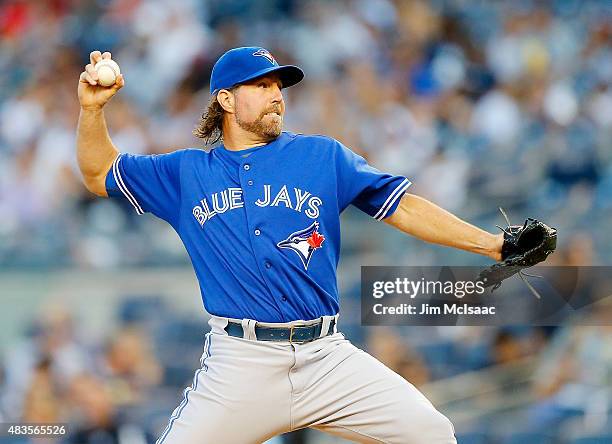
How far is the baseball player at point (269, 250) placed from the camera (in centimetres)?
325

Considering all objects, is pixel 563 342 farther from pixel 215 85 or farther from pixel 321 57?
pixel 215 85

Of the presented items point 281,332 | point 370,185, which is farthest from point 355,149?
point 281,332

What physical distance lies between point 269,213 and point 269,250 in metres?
0.14

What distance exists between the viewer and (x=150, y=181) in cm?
360

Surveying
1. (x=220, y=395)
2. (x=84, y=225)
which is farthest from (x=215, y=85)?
(x=84, y=225)

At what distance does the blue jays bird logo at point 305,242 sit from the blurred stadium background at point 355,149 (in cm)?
278

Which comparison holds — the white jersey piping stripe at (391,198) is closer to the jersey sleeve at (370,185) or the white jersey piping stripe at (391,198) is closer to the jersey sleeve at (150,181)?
the jersey sleeve at (370,185)

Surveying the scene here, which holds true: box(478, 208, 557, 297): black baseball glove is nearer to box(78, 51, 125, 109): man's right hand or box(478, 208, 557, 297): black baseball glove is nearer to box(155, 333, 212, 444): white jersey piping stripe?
box(155, 333, 212, 444): white jersey piping stripe

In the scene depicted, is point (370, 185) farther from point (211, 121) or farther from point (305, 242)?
point (211, 121)

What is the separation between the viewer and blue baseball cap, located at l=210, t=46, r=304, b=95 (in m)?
3.56

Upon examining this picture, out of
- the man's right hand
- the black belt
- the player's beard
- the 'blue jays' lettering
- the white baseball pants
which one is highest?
the man's right hand

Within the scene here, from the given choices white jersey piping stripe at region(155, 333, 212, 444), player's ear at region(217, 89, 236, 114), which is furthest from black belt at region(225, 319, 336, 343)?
player's ear at region(217, 89, 236, 114)

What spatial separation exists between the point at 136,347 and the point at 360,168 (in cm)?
317

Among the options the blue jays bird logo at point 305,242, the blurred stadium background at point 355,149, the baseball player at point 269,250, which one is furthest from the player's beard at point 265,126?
the blurred stadium background at point 355,149
